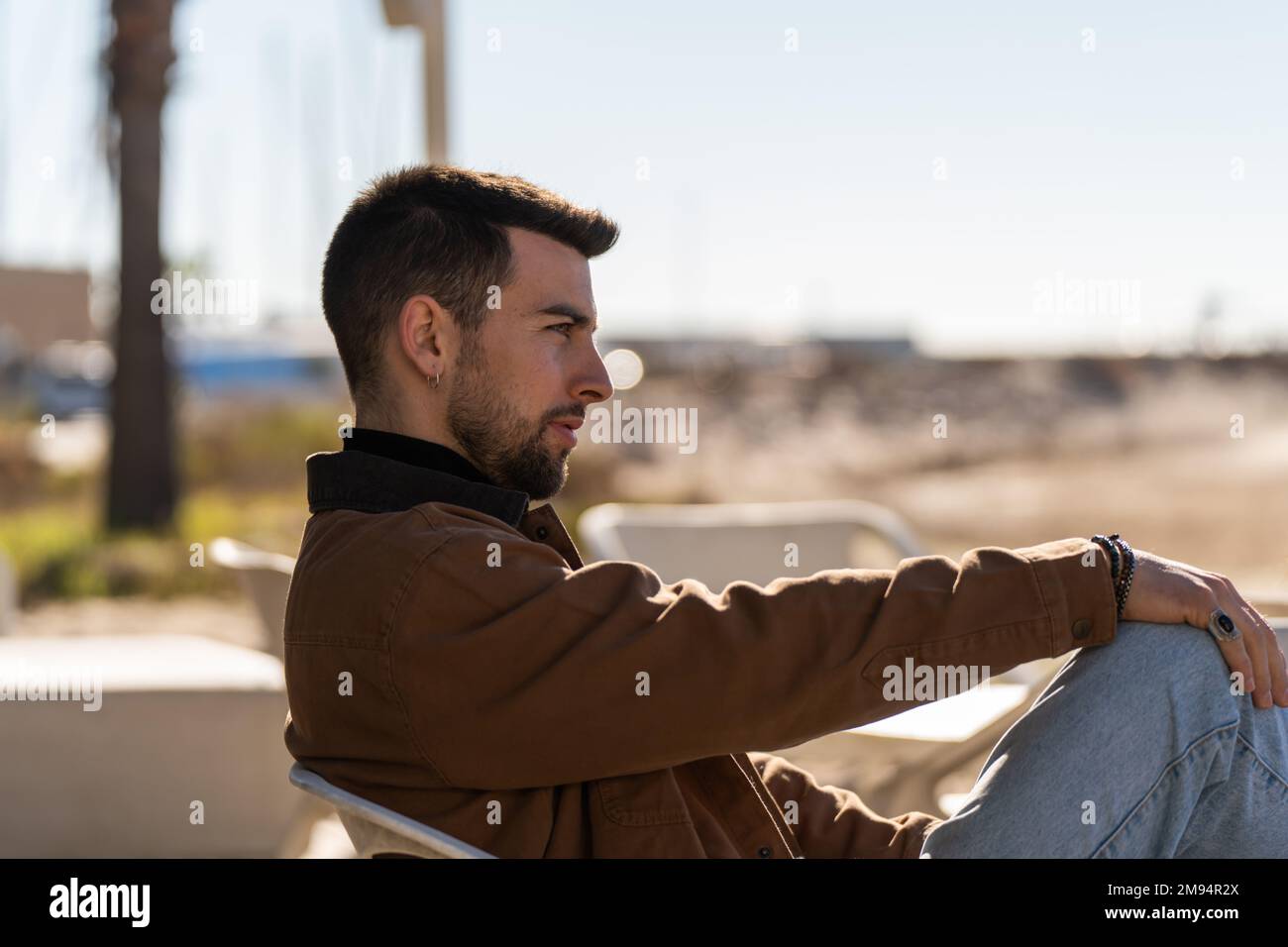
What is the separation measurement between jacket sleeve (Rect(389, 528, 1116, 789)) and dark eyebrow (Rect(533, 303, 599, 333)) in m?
0.48

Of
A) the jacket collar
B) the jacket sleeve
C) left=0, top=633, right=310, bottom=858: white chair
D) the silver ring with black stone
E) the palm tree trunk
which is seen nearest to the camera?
the jacket sleeve

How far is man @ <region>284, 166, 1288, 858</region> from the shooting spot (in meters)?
1.60

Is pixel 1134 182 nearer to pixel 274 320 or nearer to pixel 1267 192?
pixel 1267 192

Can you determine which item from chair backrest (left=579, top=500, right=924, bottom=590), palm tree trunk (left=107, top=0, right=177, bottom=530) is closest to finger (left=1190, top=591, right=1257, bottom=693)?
chair backrest (left=579, top=500, right=924, bottom=590)

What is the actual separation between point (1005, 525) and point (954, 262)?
15.3 m

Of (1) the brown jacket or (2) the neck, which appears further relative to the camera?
(2) the neck

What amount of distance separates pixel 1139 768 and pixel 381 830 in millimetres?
918

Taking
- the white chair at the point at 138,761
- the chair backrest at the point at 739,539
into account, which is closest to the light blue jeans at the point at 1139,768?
the white chair at the point at 138,761

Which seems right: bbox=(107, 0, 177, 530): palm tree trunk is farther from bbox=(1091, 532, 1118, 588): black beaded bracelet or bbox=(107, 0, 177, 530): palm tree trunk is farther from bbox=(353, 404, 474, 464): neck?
bbox=(1091, 532, 1118, 588): black beaded bracelet

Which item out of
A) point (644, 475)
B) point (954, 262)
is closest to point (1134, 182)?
point (644, 475)

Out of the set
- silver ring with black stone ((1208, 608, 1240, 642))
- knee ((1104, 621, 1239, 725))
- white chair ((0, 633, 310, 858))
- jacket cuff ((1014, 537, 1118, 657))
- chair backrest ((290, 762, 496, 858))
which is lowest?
white chair ((0, 633, 310, 858))

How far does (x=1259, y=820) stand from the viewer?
1.73m
